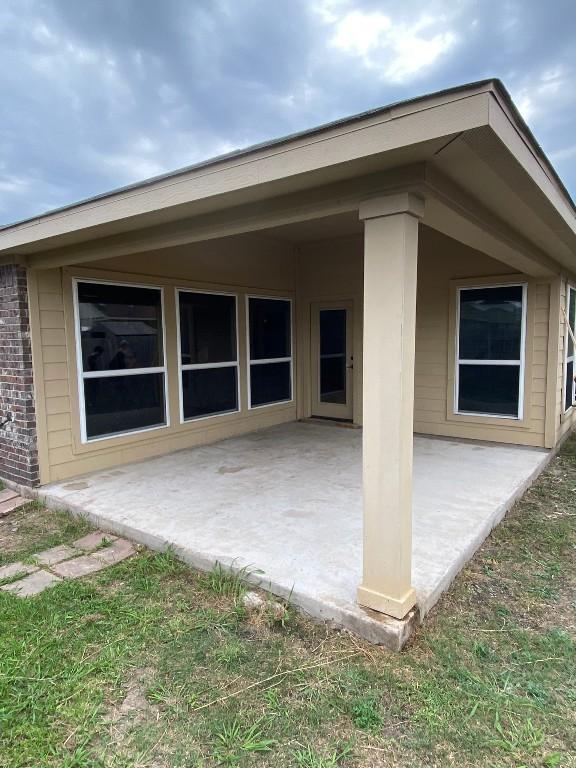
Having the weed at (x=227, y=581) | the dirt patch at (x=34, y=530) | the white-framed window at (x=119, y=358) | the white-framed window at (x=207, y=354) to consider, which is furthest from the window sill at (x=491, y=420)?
the dirt patch at (x=34, y=530)

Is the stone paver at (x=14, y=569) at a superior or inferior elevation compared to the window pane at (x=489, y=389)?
inferior

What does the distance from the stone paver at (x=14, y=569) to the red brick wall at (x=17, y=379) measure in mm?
1312

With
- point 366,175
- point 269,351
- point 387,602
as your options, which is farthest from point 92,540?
point 269,351

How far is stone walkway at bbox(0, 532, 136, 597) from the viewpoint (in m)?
2.75

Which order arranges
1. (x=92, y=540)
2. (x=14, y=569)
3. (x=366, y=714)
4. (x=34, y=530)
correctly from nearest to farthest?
(x=366, y=714) < (x=14, y=569) < (x=92, y=540) < (x=34, y=530)

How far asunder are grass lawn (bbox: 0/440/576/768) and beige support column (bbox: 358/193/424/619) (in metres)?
0.33

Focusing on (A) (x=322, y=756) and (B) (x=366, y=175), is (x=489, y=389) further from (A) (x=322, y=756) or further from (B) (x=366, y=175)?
(A) (x=322, y=756)

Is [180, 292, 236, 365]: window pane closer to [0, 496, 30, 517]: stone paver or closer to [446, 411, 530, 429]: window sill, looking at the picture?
[0, 496, 30, 517]: stone paver

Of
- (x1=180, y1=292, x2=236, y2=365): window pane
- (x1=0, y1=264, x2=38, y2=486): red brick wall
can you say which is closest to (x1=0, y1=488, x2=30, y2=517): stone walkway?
(x1=0, y1=264, x2=38, y2=486): red brick wall

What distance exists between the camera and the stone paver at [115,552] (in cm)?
303

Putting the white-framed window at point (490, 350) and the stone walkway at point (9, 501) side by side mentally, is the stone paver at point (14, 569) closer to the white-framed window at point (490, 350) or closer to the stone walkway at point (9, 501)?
the stone walkway at point (9, 501)

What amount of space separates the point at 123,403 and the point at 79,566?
2.11m

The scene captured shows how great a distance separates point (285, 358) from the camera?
6906 millimetres

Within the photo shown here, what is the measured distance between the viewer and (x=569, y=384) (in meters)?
6.09
